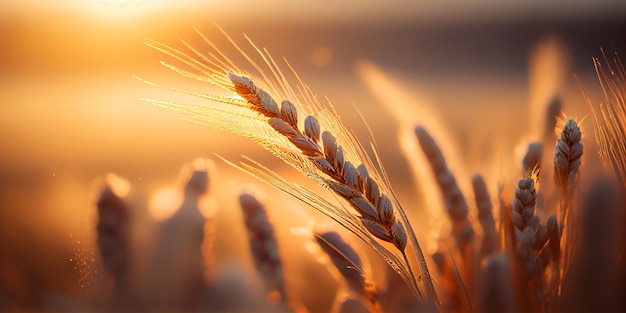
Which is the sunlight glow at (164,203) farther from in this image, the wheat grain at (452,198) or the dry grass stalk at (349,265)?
the wheat grain at (452,198)

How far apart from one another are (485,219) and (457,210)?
3cm

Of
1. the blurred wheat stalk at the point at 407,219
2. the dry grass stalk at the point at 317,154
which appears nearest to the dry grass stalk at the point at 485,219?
the blurred wheat stalk at the point at 407,219

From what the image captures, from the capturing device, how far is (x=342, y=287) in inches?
19.7

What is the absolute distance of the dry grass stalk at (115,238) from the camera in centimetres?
51

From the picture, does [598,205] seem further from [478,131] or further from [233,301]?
[233,301]

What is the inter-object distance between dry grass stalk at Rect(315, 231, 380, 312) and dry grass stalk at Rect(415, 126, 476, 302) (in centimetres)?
10

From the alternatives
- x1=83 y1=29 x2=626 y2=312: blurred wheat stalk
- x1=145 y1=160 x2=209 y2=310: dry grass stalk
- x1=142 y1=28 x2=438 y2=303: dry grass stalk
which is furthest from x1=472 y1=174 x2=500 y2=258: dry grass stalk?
x1=145 y1=160 x2=209 y2=310: dry grass stalk

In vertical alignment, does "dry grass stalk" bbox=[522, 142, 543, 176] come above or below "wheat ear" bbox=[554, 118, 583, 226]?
above

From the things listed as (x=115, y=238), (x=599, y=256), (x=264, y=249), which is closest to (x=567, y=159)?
(x=599, y=256)

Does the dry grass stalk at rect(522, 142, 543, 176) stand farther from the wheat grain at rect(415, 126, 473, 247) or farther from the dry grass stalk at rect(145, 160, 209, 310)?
the dry grass stalk at rect(145, 160, 209, 310)

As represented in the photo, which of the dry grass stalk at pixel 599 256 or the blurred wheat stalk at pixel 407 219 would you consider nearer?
the blurred wheat stalk at pixel 407 219

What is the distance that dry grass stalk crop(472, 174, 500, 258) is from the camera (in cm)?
53

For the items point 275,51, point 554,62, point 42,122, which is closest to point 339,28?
point 275,51

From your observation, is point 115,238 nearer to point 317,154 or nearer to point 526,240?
point 317,154
